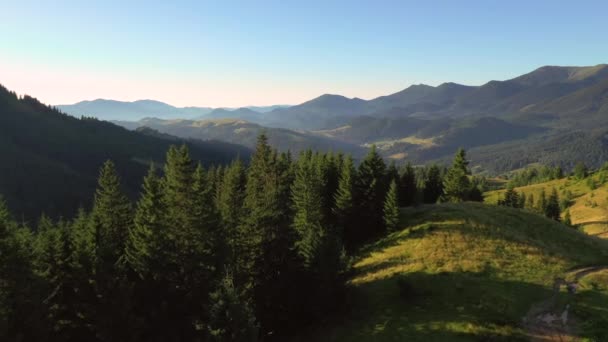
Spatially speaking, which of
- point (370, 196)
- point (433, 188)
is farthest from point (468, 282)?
point (433, 188)

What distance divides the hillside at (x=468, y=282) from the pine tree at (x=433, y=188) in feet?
108

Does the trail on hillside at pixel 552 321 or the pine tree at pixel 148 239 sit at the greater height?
the pine tree at pixel 148 239

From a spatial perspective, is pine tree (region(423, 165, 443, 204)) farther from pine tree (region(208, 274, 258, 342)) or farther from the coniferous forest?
pine tree (region(208, 274, 258, 342))

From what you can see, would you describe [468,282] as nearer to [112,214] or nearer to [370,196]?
[370,196]

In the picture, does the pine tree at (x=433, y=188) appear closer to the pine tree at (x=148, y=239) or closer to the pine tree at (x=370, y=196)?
the pine tree at (x=370, y=196)

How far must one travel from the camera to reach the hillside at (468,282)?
35188 mm

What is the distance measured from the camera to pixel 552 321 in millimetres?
35219

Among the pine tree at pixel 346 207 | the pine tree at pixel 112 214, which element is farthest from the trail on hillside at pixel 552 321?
the pine tree at pixel 112 214

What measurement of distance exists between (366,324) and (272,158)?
32.6 metres

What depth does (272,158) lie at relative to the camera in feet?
204

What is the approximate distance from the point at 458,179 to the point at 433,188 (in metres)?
17.7

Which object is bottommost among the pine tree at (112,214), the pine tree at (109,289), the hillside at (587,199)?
the hillside at (587,199)

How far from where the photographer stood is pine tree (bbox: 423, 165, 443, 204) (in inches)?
3797

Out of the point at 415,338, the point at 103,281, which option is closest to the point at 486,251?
the point at 415,338
